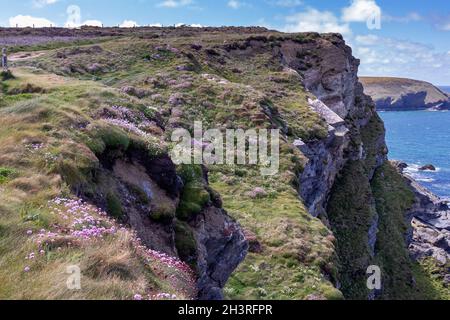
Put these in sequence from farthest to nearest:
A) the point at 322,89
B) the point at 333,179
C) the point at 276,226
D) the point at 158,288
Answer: the point at 322,89, the point at 333,179, the point at 276,226, the point at 158,288

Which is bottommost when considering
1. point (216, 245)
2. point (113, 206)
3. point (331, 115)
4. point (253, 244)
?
point (253, 244)

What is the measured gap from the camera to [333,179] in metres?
60.9

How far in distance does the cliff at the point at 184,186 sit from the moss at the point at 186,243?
57 mm

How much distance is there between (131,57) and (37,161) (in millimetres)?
52875

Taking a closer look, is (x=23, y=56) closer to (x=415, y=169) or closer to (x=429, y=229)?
(x=429, y=229)

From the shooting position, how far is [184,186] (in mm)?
20609

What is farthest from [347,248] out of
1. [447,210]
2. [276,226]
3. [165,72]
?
[447,210]

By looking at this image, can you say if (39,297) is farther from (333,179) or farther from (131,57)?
(131,57)

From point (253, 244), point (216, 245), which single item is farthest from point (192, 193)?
point (253, 244)

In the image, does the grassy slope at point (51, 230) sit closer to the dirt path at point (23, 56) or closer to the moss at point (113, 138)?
the moss at point (113, 138)

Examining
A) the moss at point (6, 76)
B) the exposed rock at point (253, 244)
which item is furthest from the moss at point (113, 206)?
the moss at point (6, 76)

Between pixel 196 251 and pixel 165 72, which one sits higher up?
pixel 165 72

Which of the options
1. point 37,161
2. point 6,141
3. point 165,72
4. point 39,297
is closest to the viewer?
point 39,297

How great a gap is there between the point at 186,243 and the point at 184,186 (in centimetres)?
395
